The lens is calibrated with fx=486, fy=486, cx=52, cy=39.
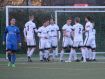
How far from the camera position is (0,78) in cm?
1527

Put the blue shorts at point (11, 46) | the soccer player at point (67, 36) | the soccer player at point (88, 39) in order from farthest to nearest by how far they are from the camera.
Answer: the soccer player at point (88, 39), the soccer player at point (67, 36), the blue shorts at point (11, 46)

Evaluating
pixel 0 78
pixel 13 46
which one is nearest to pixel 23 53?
pixel 13 46

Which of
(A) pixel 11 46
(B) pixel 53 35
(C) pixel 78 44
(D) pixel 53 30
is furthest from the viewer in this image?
(B) pixel 53 35

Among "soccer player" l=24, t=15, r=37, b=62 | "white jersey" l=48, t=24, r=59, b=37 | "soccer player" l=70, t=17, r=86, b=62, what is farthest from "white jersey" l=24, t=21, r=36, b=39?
"soccer player" l=70, t=17, r=86, b=62

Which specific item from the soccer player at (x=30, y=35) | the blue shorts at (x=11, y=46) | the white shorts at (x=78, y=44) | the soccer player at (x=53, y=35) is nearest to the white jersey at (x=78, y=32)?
the white shorts at (x=78, y=44)

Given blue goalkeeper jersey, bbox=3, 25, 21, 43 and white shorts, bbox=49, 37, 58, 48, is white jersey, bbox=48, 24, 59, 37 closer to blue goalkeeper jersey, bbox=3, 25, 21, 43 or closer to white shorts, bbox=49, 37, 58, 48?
white shorts, bbox=49, 37, 58, 48

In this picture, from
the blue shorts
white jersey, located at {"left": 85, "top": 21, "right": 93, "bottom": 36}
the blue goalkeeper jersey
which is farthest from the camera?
white jersey, located at {"left": 85, "top": 21, "right": 93, "bottom": 36}

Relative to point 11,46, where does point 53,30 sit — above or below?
above

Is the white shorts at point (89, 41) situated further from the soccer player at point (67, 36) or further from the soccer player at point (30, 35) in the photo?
the soccer player at point (30, 35)

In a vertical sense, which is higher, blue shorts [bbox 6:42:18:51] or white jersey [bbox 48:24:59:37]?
white jersey [bbox 48:24:59:37]

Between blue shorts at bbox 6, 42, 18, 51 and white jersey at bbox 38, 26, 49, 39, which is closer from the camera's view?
blue shorts at bbox 6, 42, 18, 51

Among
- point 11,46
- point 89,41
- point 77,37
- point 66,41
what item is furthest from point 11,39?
point 89,41

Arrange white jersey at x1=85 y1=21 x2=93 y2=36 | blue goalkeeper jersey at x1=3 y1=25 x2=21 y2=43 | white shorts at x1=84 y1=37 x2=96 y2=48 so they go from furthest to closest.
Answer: white shorts at x1=84 y1=37 x2=96 y2=48 → white jersey at x1=85 y1=21 x2=93 y2=36 → blue goalkeeper jersey at x1=3 y1=25 x2=21 y2=43

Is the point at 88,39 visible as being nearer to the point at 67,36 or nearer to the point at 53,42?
the point at 67,36
